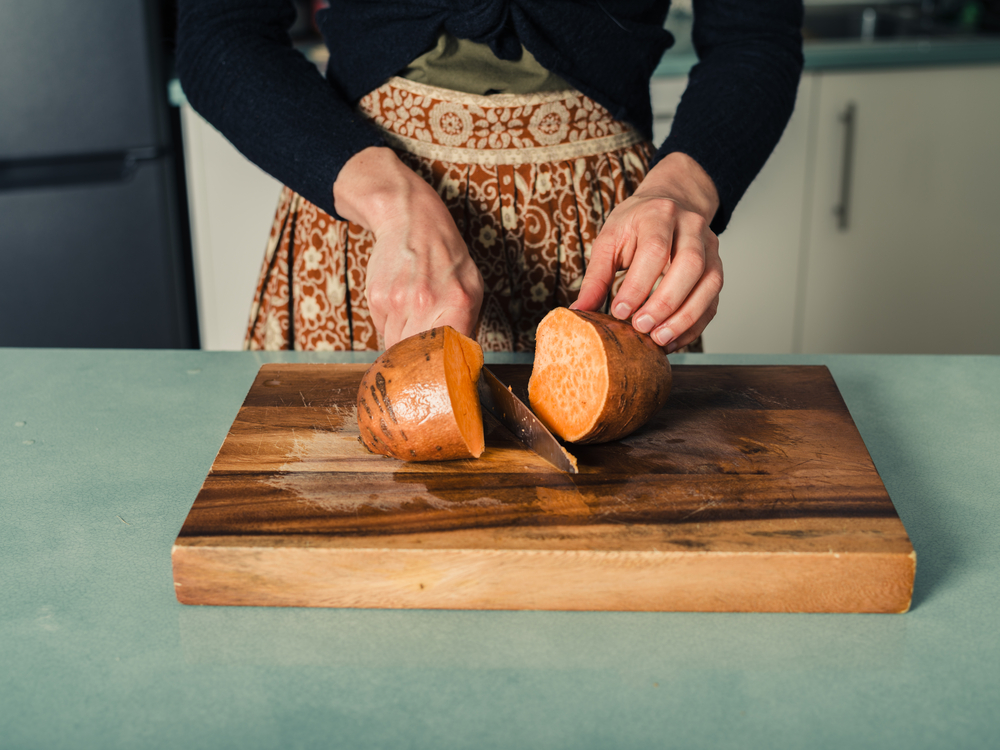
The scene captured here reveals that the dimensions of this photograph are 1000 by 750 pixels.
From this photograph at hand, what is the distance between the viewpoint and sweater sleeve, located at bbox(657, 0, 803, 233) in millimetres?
1022

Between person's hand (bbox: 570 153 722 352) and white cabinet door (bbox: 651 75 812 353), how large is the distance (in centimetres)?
143

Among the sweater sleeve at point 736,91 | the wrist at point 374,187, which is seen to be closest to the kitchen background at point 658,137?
the sweater sleeve at point 736,91

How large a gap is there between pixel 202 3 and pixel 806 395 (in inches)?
33.8

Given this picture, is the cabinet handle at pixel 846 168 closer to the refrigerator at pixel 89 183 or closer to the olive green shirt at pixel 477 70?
the olive green shirt at pixel 477 70

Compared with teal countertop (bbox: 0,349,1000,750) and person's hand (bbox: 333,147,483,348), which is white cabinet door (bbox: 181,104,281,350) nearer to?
person's hand (bbox: 333,147,483,348)

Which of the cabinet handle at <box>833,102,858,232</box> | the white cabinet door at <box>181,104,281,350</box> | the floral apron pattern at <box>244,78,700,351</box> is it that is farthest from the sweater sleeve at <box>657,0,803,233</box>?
the white cabinet door at <box>181,104,281,350</box>

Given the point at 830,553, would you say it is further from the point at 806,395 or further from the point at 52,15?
the point at 52,15

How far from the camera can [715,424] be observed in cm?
83

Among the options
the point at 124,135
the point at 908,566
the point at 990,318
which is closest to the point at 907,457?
the point at 908,566

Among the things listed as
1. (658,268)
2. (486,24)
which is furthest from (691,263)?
(486,24)

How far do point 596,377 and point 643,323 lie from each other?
0.28 feet

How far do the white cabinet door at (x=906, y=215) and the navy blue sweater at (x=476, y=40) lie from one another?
1232mm

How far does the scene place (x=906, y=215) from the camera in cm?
232

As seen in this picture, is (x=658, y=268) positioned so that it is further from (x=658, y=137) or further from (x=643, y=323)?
(x=658, y=137)
